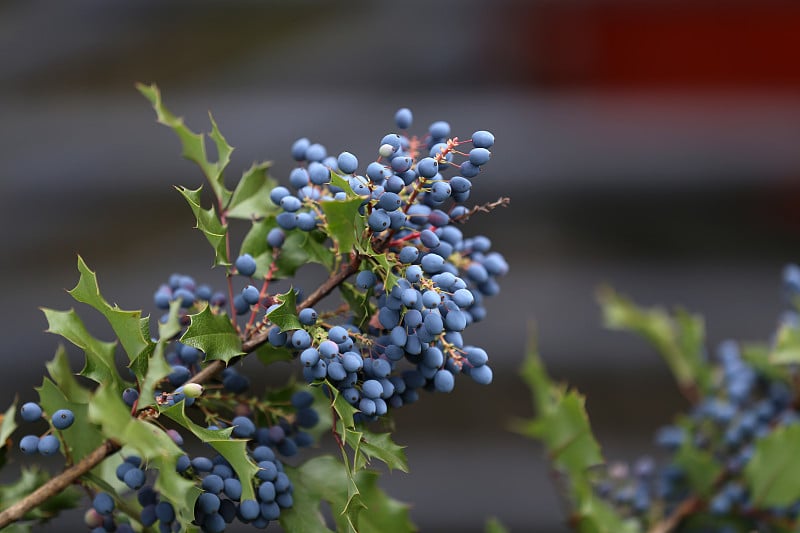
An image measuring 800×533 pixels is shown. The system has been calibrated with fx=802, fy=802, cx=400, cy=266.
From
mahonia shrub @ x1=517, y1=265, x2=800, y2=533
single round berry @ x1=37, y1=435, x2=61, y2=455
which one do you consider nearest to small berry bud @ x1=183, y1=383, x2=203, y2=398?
single round berry @ x1=37, y1=435, x2=61, y2=455

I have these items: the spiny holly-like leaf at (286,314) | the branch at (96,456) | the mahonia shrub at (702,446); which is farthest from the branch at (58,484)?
the mahonia shrub at (702,446)

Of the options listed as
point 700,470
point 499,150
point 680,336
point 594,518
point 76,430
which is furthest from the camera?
point 499,150

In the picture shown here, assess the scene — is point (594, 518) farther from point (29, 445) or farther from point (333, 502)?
A: point (29, 445)

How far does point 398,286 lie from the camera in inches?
16.0

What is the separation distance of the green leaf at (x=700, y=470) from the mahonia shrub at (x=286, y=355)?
1.06 ft

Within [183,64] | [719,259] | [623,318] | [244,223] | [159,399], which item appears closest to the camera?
[159,399]

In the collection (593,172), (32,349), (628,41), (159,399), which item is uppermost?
(628,41)

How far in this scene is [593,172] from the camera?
1591 mm

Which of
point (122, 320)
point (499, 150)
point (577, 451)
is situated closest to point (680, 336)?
point (577, 451)

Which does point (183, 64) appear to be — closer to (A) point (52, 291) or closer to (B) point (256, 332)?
(A) point (52, 291)

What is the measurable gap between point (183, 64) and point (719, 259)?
3.69ft

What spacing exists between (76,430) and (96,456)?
0.04 meters

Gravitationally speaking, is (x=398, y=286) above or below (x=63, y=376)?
above

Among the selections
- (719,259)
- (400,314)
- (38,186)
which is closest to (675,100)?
(719,259)
